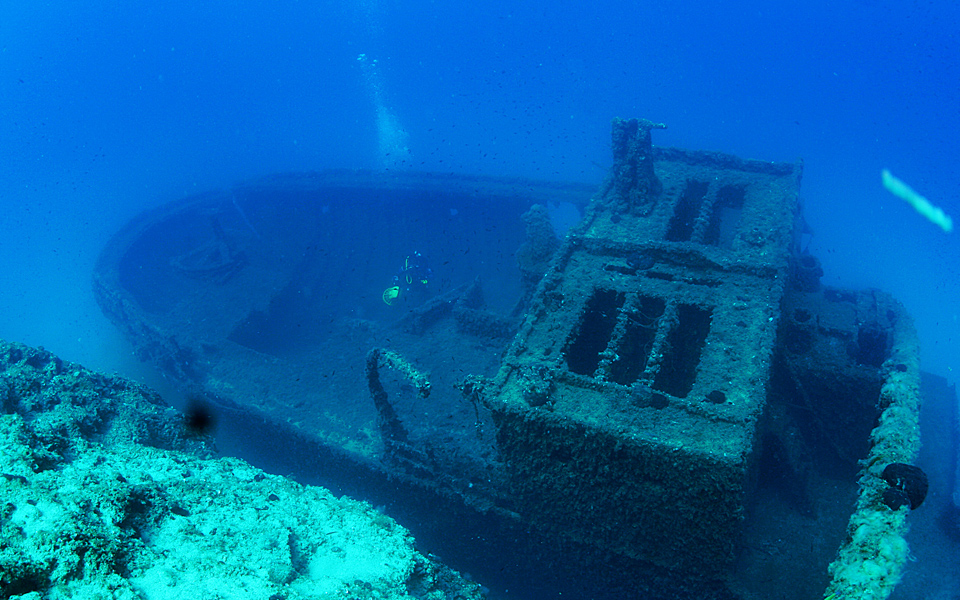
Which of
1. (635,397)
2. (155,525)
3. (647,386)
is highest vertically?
(647,386)

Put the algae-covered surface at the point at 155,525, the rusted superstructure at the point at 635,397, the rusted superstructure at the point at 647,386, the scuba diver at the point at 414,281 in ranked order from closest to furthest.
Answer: the algae-covered surface at the point at 155,525 → the rusted superstructure at the point at 647,386 → the rusted superstructure at the point at 635,397 → the scuba diver at the point at 414,281

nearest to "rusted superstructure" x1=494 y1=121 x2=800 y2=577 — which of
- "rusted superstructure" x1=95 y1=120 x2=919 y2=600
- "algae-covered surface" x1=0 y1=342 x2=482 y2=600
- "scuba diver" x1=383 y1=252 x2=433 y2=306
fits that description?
"rusted superstructure" x1=95 y1=120 x2=919 y2=600

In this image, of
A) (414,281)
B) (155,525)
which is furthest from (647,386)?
(414,281)

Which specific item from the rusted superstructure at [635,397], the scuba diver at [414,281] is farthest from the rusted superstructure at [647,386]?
the scuba diver at [414,281]

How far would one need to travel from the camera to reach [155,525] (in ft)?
7.07

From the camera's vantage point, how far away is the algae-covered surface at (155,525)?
170cm

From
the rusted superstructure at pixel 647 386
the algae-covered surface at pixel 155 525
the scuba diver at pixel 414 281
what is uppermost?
the scuba diver at pixel 414 281

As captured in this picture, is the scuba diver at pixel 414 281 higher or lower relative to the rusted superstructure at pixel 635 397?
higher

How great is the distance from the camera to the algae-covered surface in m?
1.70

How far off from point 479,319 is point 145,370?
9.40 meters

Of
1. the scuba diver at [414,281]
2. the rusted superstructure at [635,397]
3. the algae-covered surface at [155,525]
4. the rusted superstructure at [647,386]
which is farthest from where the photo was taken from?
the scuba diver at [414,281]

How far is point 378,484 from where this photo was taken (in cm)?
574

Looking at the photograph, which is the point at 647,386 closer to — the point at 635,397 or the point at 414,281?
the point at 635,397

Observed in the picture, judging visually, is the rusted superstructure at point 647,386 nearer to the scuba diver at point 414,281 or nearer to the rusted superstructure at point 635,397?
the rusted superstructure at point 635,397
